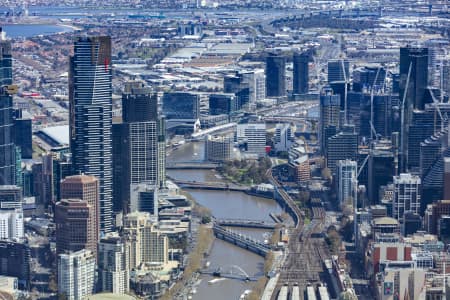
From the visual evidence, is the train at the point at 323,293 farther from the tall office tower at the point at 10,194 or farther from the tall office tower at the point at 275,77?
the tall office tower at the point at 275,77

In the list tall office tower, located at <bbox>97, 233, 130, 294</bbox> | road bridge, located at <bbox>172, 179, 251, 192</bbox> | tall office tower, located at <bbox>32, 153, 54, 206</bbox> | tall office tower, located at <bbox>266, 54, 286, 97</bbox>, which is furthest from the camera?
tall office tower, located at <bbox>266, 54, 286, 97</bbox>

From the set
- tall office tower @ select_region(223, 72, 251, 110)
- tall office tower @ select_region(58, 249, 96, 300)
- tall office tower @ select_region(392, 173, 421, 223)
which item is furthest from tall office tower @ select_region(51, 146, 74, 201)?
tall office tower @ select_region(223, 72, 251, 110)

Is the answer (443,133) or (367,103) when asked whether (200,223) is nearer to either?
(443,133)

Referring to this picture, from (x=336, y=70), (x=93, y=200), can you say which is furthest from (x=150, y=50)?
(x=93, y=200)

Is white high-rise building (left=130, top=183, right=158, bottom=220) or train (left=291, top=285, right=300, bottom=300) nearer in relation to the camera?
train (left=291, top=285, right=300, bottom=300)

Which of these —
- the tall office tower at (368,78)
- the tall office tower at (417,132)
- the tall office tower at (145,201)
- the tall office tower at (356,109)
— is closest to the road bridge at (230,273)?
the tall office tower at (145,201)

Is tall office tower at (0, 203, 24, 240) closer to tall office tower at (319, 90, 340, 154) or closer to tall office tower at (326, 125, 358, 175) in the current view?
tall office tower at (326, 125, 358, 175)

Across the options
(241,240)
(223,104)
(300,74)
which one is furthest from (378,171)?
(300,74)

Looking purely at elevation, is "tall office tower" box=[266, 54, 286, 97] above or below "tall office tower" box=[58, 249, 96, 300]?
above
